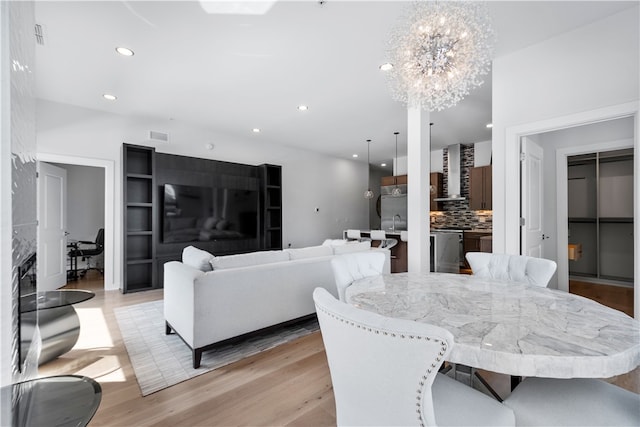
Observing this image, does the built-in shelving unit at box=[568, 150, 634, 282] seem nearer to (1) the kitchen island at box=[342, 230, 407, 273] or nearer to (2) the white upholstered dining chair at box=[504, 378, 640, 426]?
(1) the kitchen island at box=[342, 230, 407, 273]

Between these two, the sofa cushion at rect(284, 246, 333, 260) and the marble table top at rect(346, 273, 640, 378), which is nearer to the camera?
the marble table top at rect(346, 273, 640, 378)

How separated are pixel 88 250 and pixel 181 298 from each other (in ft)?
14.9

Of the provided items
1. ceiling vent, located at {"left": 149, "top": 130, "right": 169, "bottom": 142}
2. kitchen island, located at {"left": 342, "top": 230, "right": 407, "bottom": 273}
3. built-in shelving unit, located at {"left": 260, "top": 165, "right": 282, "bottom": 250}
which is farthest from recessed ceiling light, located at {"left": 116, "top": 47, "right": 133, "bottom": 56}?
kitchen island, located at {"left": 342, "top": 230, "right": 407, "bottom": 273}

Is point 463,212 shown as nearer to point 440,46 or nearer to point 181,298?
point 440,46

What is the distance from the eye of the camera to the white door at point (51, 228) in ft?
13.6

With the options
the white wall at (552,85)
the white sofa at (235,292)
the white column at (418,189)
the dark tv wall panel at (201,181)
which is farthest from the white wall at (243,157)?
the white wall at (552,85)

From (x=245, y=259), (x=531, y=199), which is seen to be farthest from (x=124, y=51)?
(x=531, y=199)

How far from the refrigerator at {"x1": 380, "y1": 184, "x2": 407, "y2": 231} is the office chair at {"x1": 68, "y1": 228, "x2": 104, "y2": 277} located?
6425mm

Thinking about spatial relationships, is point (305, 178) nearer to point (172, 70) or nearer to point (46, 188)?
point (172, 70)

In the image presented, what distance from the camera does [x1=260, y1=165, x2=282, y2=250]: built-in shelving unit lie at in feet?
20.2

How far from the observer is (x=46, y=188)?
14.0ft

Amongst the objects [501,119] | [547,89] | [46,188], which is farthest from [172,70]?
[547,89]

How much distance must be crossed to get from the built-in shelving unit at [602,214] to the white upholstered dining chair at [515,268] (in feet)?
14.3

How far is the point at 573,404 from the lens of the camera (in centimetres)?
102
